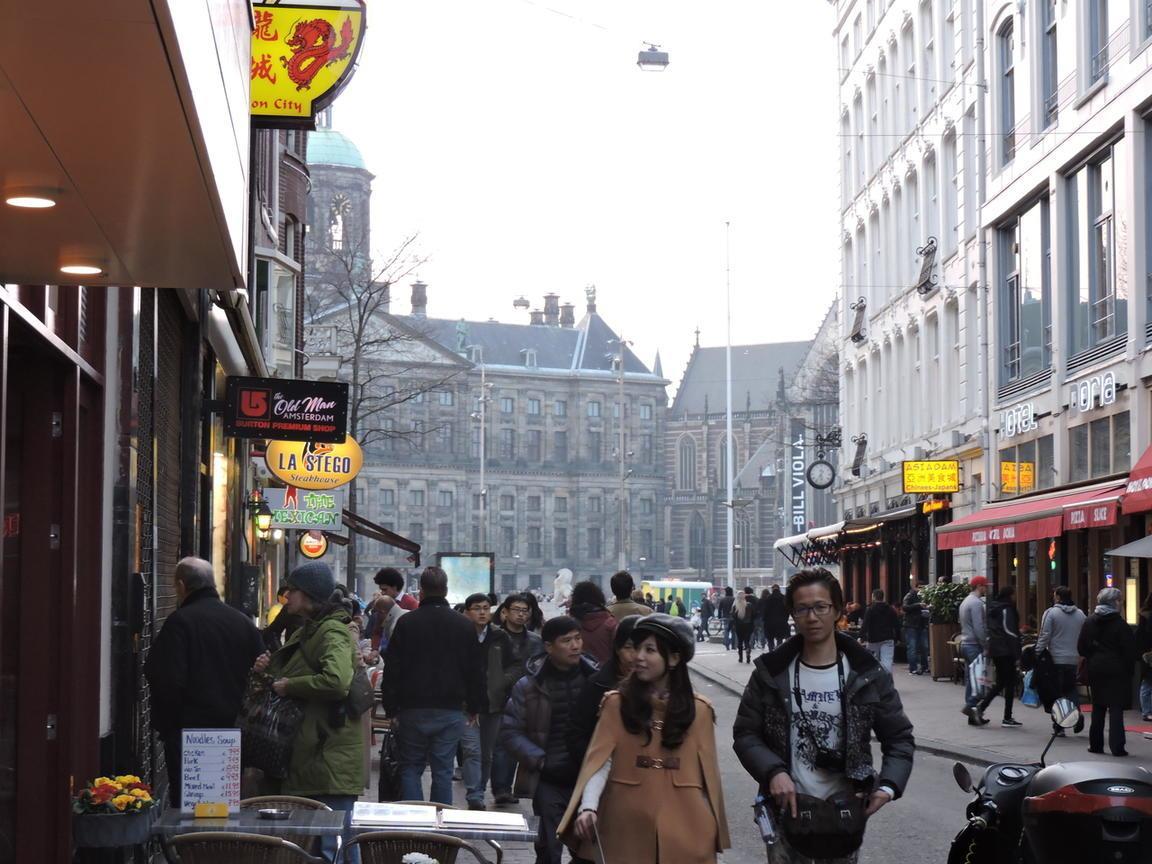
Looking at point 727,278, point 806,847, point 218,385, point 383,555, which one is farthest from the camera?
A: point 383,555

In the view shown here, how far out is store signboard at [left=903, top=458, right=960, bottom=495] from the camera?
33.2 metres

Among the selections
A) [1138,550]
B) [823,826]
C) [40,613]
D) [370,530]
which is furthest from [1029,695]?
[823,826]

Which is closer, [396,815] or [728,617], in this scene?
[396,815]

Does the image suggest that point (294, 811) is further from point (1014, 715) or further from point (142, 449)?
point (1014, 715)

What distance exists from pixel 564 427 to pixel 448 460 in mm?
13327

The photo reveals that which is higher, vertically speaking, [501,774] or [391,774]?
[391,774]

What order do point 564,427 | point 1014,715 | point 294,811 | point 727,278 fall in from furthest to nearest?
point 564,427 → point 727,278 → point 1014,715 → point 294,811

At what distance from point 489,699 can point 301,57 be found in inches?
204

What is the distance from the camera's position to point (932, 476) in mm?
33344

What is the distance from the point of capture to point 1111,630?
17.7m

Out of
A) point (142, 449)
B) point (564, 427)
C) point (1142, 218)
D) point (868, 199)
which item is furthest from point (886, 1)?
point (564, 427)

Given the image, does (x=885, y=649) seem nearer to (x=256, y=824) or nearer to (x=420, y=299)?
(x=256, y=824)

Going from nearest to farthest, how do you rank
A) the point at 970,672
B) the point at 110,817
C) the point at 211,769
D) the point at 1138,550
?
the point at 211,769 → the point at 110,817 → the point at 1138,550 → the point at 970,672

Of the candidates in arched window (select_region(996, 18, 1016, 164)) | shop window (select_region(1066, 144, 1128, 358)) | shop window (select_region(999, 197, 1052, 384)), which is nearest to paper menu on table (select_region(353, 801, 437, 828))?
shop window (select_region(1066, 144, 1128, 358))
